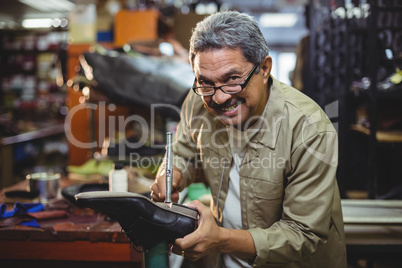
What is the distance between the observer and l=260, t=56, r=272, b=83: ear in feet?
4.50

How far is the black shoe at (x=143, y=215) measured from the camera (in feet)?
3.20

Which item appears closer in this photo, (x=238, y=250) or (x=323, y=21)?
(x=238, y=250)

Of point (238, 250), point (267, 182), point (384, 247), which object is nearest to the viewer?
point (238, 250)

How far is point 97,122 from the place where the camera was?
4410 mm

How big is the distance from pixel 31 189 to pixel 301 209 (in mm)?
1585

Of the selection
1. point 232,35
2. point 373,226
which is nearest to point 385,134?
point 373,226

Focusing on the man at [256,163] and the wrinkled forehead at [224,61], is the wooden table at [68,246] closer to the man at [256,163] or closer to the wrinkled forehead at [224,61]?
the man at [256,163]

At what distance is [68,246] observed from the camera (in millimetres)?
1584

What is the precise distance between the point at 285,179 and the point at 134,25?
138 inches

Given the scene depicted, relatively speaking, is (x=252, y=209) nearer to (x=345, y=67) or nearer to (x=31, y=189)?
(x=31, y=189)

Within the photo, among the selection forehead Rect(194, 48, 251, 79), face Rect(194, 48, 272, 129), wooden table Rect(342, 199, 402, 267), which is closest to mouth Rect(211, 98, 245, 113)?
face Rect(194, 48, 272, 129)

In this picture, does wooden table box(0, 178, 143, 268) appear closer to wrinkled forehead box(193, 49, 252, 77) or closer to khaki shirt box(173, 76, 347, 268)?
khaki shirt box(173, 76, 347, 268)

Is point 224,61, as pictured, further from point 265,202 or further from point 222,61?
point 265,202

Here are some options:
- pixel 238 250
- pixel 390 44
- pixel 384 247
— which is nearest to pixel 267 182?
pixel 238 250
